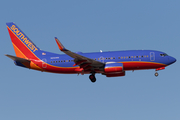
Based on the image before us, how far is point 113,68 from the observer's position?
188 ft

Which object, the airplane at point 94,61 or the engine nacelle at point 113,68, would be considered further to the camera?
the airplane at point 94,61

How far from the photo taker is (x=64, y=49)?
51.7 m

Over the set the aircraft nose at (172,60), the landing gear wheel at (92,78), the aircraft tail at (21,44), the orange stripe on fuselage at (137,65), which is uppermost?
the aircraft tail at (21,44)

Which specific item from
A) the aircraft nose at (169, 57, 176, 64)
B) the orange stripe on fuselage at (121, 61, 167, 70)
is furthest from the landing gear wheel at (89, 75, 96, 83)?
the aircraft nose at (169, 57, 176, 64)

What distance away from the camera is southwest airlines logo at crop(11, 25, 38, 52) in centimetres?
6337

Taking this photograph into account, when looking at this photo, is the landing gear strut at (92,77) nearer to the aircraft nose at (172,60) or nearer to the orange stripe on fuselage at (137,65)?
the orange stripe on fuselage at (137,65)

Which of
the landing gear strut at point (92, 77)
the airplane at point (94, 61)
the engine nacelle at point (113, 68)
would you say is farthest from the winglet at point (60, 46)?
the landing gear strut at point (92, 77)

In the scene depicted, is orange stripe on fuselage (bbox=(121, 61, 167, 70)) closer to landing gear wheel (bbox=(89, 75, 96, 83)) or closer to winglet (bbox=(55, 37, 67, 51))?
landing gear wheel (bbox=(89, 75, 96, 83))

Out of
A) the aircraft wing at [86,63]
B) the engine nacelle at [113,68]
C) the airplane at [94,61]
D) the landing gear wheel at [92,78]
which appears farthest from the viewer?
the landing gear wheel at [92,78]

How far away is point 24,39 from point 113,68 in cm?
1823

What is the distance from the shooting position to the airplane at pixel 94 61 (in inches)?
2276

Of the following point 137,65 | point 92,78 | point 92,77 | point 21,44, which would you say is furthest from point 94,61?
point 21,44

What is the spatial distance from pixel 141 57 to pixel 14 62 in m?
22.1

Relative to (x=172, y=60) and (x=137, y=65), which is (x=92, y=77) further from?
(x=172, y=60)
